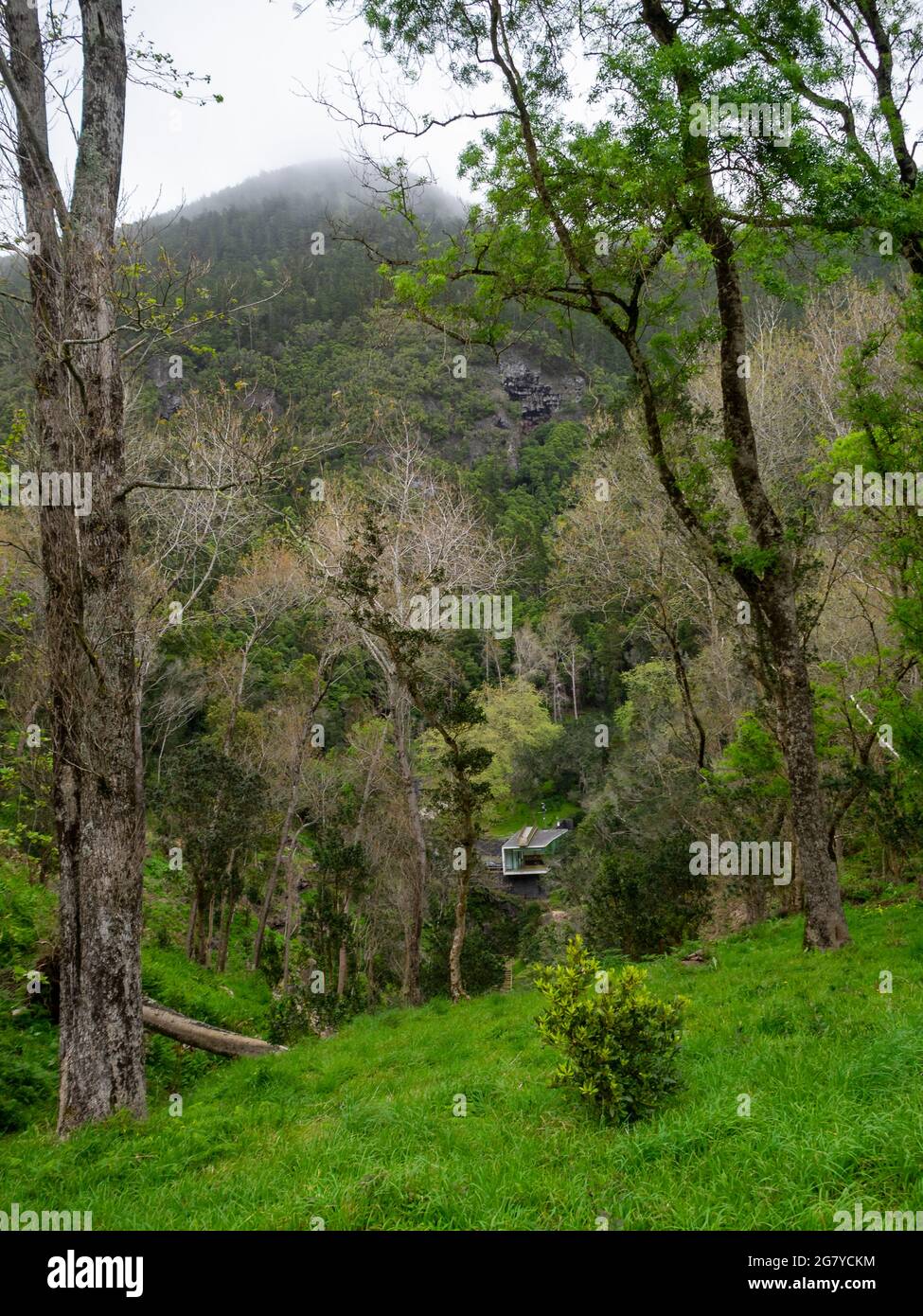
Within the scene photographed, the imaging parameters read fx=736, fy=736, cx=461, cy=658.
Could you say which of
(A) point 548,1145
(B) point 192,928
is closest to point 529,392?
(B) point 192,928

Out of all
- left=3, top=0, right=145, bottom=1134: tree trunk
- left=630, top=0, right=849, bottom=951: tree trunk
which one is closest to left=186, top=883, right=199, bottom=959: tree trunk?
left=3, top=0, right=145, bottom=1134: tree trunk

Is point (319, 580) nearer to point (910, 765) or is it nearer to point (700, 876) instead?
point (700, 876)

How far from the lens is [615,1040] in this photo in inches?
172

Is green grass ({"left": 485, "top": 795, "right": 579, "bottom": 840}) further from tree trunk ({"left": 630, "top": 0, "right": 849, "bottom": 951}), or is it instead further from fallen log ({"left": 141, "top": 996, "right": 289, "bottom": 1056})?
tree trunk ({"left": 630, "top": 0, "right": 849, "bottom": 951})

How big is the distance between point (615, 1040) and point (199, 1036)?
6.69 metres

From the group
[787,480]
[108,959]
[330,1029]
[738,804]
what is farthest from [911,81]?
[330,1029]

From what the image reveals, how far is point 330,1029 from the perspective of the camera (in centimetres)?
1115

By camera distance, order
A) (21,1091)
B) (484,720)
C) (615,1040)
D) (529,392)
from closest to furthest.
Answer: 1. (615,1040)
2. (21,1091)
3. (484,720)
4. (529,392)

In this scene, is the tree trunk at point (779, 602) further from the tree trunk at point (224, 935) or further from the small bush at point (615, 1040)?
the tree trunk at point (224, 935)

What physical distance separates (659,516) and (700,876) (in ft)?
23.9

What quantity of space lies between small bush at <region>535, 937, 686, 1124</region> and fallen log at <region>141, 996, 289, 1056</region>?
614 centimetres

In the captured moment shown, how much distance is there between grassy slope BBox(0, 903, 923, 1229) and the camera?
3.11 metres

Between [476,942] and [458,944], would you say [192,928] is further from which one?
[458,944]

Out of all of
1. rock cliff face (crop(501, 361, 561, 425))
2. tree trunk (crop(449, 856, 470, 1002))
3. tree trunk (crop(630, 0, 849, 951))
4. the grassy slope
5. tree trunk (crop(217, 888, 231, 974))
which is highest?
rock cliff face (crop(501, 361, 561, 425))
